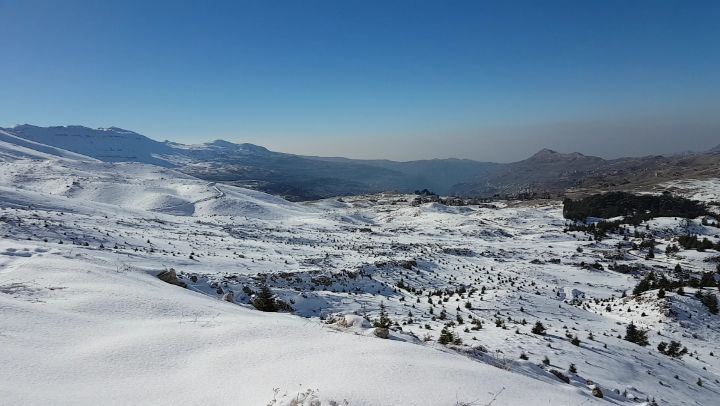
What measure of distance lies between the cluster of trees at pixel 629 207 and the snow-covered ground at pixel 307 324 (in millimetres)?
50567

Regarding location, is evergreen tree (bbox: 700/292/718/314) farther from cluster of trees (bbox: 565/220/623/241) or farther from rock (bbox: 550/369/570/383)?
cluster of trees (bbox: 565/220/623/241)

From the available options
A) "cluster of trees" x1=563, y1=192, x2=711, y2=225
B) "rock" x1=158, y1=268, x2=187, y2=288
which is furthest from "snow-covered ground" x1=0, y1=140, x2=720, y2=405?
"cluster of trees" x1=563, y1=192, x2=711, y2=225

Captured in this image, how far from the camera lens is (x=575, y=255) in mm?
53562

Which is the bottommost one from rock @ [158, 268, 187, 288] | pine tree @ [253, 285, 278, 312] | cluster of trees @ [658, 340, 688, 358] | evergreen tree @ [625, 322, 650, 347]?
cluster of trees @ [658, 340, 688, 358]

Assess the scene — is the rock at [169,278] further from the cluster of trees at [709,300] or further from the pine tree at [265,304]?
the cluster of trees at [709,300]

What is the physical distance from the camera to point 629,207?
9912cm

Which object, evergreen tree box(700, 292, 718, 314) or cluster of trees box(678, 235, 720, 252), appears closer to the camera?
evergreen tree box(700, 292, 718, 314)

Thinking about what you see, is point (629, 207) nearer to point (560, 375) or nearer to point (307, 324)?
point (560, 375)

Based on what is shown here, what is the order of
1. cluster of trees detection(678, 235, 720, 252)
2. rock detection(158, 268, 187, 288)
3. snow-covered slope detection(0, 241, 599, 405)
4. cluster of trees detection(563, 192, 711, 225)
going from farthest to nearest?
cluster of trees detection(563, 192, 711, 225) → cluster of trees detection(678, 235, 720, 252) → rock detection(158, 268, 187, 288) → snow-covered slope detection(0, 241, 599, 405)

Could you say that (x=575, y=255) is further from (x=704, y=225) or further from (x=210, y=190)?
(x=210, y=190)

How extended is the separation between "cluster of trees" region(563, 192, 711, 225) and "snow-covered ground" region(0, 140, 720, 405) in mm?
50567

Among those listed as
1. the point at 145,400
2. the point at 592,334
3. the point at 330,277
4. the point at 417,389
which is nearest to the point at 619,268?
the point at 592,334

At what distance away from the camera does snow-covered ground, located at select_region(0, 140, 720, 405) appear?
6.57 metres

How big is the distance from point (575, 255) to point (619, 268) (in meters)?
7.93
